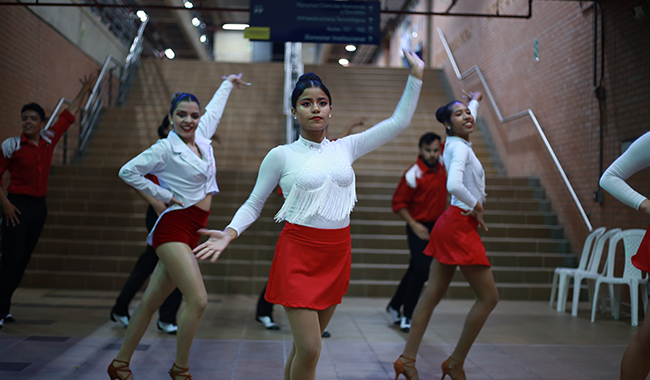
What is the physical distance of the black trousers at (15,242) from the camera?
4.66 m

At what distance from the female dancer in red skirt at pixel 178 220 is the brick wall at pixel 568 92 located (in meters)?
4.64

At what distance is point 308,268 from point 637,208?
133 centimetres

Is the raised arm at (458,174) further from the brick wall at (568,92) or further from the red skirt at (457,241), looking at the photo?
the brick wall at (568,92)

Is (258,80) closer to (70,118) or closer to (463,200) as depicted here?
(70,118)

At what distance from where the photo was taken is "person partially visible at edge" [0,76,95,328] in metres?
4.66

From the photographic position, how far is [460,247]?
3.21 meters

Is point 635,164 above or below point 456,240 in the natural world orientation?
above

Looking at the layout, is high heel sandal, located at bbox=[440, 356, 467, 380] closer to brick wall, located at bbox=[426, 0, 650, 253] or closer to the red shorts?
the red shorts

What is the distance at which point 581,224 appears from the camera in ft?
24.6

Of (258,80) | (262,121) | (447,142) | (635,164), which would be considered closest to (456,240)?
(447,142)

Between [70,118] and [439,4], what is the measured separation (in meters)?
12.0

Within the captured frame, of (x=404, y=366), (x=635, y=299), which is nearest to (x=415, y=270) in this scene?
(x=404, y=366)

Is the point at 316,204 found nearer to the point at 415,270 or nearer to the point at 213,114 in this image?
the point at 213,114

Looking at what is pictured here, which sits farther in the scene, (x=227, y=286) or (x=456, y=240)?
(x=227, y=286)
